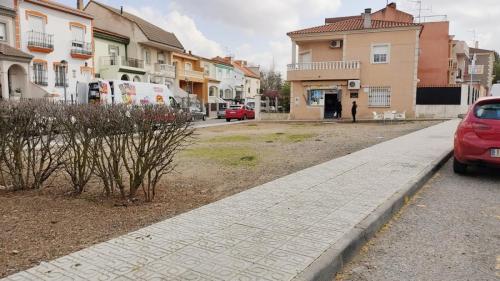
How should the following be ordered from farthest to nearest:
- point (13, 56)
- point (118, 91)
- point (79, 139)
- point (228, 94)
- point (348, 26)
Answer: point (228, 94) < point (348, 26) < point (13, 56) < point (118, 91) < point (79, 139)

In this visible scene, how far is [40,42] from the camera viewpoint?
29094 millimetres

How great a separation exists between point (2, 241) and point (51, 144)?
252cm

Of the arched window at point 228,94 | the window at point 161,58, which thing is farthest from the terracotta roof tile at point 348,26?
the arched window at point 228,94

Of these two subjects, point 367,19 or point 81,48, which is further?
point 367,19

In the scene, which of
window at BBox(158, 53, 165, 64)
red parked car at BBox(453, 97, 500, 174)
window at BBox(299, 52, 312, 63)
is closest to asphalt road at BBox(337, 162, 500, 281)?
red parked car at BBox(453, 97, 500, 174)

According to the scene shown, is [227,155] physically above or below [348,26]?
below

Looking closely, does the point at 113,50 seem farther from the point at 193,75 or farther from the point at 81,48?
the point at 193,75

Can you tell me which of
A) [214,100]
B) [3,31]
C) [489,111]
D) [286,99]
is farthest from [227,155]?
[286,99]

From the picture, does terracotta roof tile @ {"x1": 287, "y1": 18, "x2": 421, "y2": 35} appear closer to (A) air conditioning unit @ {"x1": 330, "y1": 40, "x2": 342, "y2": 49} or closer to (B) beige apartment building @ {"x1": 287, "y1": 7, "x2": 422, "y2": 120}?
(B) beige apartment building @ {"x1": 287, "y1": 7, "x2": 422, "y2": 120}

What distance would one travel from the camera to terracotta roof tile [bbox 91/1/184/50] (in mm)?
41737

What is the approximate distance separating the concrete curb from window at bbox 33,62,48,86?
28562 mm

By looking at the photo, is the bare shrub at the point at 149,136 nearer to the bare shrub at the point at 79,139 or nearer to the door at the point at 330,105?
the bare shrub at the point at 79,139

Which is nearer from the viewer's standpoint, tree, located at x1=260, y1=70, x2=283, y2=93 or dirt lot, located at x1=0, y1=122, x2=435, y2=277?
dirt lot, located at x1=0, y1=122, x2=435, y2=277

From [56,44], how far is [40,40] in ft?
5.75
